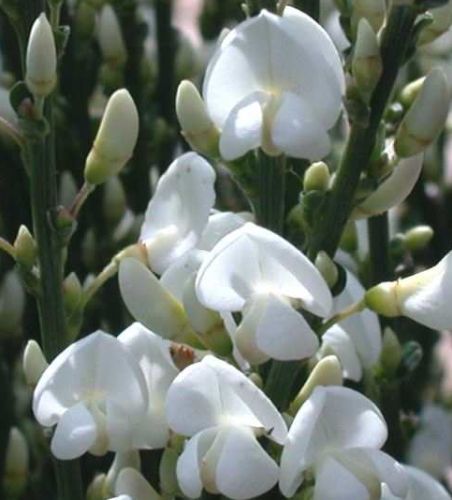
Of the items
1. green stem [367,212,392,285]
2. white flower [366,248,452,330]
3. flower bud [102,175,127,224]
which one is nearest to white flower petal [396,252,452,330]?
white flower [366,248,452,330]

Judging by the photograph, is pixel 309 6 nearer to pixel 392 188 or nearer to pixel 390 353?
pixel 392 188

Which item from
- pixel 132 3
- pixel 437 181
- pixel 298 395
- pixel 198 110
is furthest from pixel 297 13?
pixel 437 181

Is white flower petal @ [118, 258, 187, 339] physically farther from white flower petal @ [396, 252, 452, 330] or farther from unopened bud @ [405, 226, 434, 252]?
unopened bud @ [405, 226, 434, 252]

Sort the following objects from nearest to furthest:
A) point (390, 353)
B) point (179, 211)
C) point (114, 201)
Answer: point (179, 211)
point (390, 353)
point (114, 201)

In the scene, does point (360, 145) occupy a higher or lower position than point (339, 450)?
higher

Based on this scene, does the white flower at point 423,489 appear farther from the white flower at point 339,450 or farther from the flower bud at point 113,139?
the flower bud at point 113,139

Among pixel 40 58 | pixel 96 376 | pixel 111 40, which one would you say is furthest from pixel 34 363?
pixel 111 40

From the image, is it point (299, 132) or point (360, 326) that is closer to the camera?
point (299, 132)

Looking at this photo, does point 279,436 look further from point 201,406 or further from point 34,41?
point 34,41
